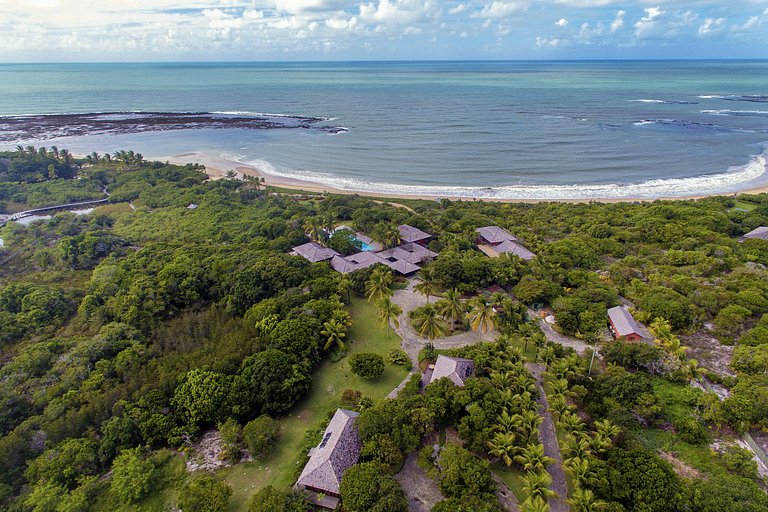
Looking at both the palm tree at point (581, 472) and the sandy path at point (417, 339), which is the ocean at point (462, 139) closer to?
the sandy path at point (417, 339)

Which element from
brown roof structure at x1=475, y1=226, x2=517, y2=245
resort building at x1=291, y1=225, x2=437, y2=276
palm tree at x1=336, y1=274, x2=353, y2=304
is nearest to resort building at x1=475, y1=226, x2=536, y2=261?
brown roof structure at x1=475, y1=226, x2=517, y2=245

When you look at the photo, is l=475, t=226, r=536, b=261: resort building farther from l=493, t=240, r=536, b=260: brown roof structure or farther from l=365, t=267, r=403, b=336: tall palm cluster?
l=365, t=267, r=403, b=336: tall palm cluster

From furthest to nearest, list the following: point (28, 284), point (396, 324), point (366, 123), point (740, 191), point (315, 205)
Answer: point (366, 123) → point (740, 191) → point (315, 205) → point (28, 284) → point (396, 324)

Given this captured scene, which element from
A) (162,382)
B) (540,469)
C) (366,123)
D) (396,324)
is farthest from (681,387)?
(366,123)

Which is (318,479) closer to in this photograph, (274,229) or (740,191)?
(274,229)

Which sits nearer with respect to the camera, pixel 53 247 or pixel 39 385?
pixel 39 385

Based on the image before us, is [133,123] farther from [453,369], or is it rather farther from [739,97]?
[739,97]

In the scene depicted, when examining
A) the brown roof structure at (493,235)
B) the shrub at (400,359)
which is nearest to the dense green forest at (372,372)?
the shrub at (400,359)
